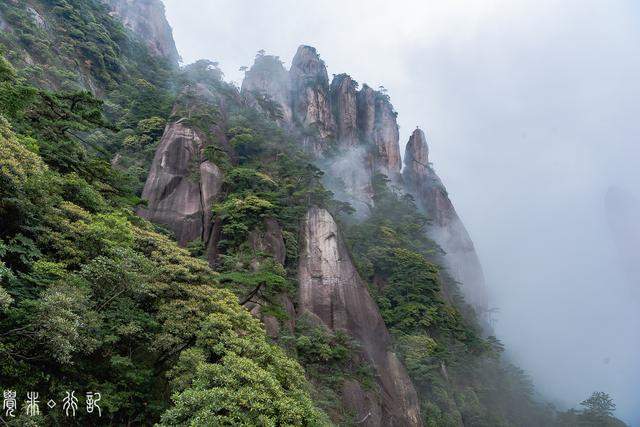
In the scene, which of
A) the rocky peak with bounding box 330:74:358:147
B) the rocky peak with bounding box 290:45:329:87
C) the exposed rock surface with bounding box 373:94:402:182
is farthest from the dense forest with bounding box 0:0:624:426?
the rocky peak with bounding box 290:45:329:87

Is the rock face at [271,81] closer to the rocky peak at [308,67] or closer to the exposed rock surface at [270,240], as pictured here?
the rocky peak at [308,67]

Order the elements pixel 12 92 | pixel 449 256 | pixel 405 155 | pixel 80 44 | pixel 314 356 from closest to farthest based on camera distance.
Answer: pixel 12 92, pixel 314 356, pixel 80 44, pixel 449 256, pixel 405 155

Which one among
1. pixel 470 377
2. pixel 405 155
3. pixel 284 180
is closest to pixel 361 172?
pixel 405 155

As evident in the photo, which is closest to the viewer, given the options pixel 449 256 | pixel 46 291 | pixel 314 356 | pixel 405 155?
pixel 46 291

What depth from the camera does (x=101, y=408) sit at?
913 cm

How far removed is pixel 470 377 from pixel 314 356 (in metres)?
16.4

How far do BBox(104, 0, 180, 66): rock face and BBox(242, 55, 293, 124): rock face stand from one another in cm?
1048

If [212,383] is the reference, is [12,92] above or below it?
above

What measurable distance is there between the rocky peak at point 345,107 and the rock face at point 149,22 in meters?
22.9

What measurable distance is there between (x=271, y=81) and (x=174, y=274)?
1900 inches

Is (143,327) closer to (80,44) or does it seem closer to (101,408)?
(101,408)

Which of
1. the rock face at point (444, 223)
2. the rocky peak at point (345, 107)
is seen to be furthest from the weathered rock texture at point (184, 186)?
the rocky peak at point (345, 107)

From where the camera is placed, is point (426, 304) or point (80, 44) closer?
point (426, 304)

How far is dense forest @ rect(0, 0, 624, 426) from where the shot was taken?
8961 millimetres
